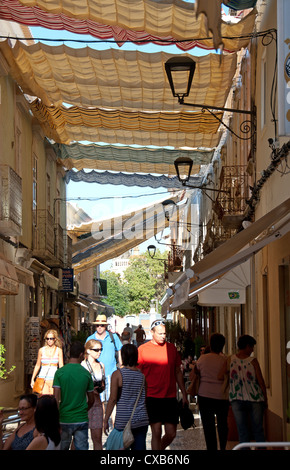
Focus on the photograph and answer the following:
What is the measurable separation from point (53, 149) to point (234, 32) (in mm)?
13754

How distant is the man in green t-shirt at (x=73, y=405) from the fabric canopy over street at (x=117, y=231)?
21760mm

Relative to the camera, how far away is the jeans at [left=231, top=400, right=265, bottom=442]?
9508 millimetres

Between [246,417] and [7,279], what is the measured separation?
6.50 m

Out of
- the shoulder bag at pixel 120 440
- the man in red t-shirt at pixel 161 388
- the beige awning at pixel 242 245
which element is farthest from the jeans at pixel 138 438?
the beige awning at pixel 242 245

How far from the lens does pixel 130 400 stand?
26.7ft

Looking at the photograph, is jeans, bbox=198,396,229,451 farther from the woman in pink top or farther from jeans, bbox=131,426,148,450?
jeans, bbox=131,426,148,450

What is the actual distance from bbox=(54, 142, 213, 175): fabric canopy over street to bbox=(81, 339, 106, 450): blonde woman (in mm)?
12755

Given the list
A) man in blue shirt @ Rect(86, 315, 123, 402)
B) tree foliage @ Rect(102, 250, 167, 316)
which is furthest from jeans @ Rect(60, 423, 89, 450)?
tree foliage @ Rect(102, 250, 167, 316)

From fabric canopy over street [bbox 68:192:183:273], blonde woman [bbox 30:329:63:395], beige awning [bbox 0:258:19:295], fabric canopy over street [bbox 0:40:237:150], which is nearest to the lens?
blonde woman [bbox 30:329:63:395]

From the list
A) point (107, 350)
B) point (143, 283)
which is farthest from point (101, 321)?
point (143, 283)

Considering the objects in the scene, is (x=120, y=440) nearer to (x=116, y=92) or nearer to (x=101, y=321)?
(x=101, y=321)

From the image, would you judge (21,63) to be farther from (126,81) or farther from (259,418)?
(259,418)

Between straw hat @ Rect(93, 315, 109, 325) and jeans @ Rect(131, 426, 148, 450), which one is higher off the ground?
straw hat @ Rect(93, 315, 109, 325)
